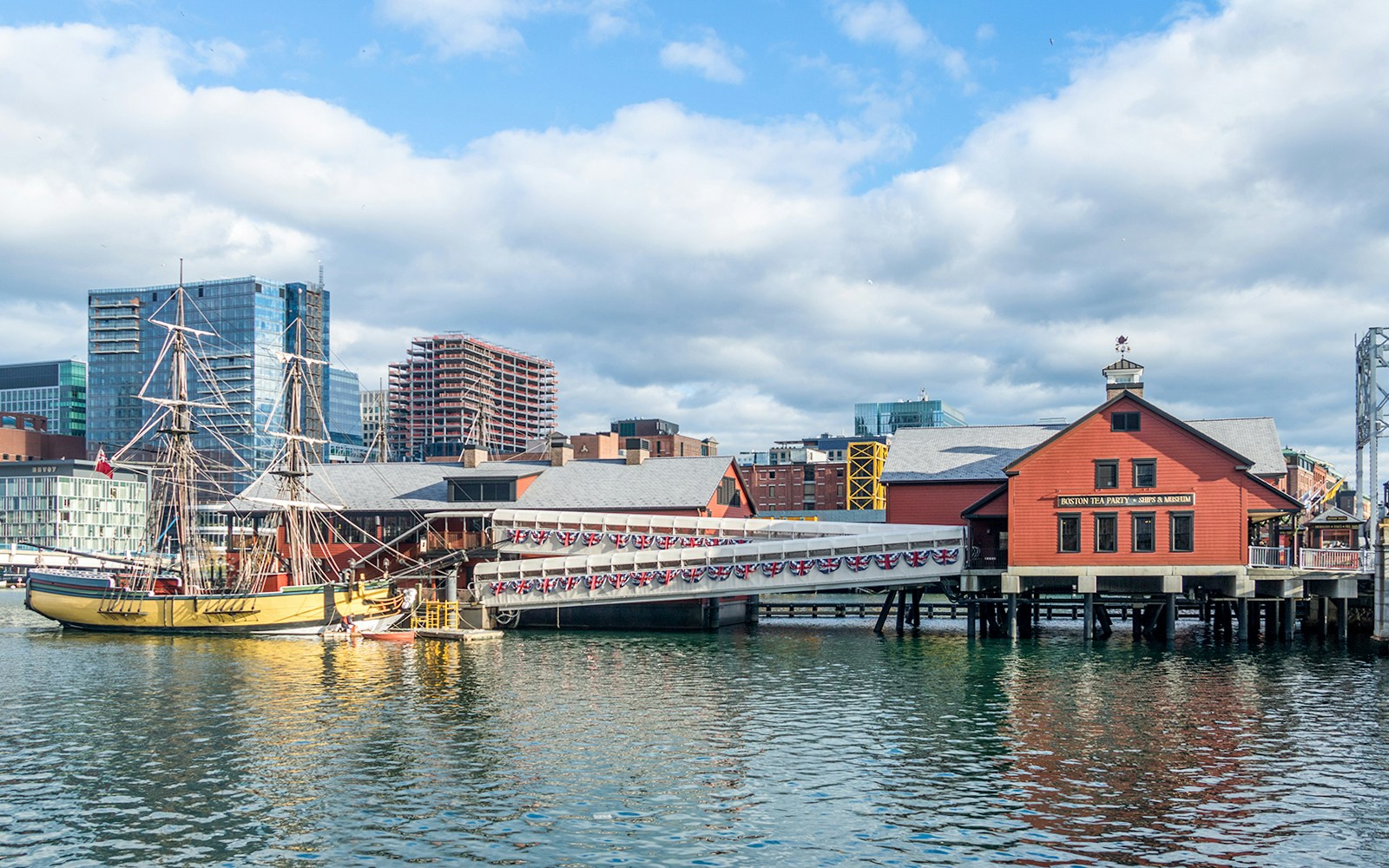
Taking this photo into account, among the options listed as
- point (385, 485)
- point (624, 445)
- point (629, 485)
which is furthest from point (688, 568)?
point (624, 445)

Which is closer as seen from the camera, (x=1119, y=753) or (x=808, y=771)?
(x=808, y=771)

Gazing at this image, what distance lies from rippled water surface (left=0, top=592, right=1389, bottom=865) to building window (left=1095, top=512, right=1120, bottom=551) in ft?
27.1

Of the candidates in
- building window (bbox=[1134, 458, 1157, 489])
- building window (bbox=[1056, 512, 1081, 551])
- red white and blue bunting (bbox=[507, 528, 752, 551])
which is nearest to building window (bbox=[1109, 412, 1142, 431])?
building window (bbox=[1134, 458, 1157, 489])

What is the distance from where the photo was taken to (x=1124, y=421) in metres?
54.4

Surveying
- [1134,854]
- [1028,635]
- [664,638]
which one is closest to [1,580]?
[664,638]

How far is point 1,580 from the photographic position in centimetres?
17712

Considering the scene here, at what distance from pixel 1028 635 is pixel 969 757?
3425cm

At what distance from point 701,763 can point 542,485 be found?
46.8m

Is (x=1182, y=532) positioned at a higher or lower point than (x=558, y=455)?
lower

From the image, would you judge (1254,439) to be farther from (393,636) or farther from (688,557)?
(393,636)

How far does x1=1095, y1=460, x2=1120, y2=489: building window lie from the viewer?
54625mm

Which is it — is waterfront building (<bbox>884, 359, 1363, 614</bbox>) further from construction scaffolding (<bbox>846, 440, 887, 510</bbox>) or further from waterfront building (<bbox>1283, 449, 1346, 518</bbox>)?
construction scaffolding (<bbox>846, 440, 887, 510</bbox>)

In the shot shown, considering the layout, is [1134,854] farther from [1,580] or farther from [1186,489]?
[1,580]

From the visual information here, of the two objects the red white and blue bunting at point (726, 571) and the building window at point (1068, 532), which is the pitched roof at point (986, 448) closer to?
the building window at point (1068, 532)
